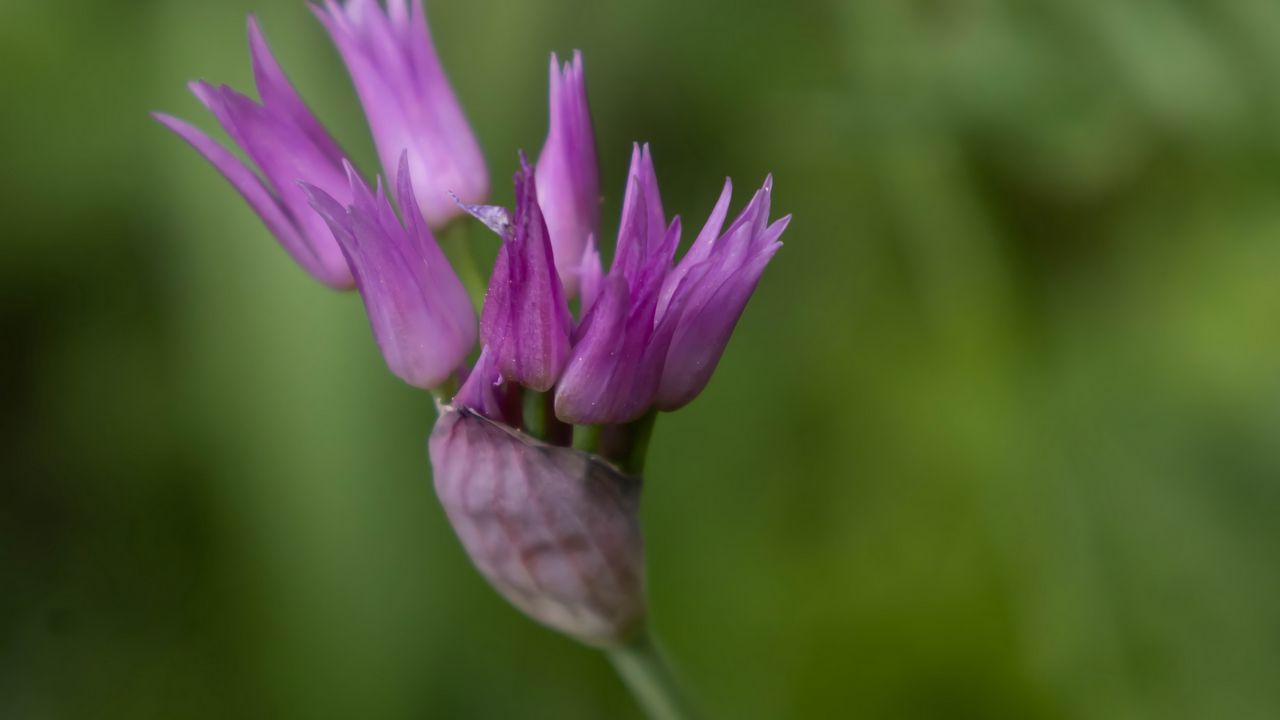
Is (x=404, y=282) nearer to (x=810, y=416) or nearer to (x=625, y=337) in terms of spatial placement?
(x=625, y=337)

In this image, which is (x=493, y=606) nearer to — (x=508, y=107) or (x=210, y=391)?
(x=210, y=391)

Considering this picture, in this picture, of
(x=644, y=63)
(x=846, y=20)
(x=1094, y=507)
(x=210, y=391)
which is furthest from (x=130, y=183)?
(x=1094, y=507)

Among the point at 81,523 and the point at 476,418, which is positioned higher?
the point at 476,418

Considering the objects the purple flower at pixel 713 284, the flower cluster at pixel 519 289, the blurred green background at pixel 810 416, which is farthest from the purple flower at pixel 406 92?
the blurred green background at pixel 810 416

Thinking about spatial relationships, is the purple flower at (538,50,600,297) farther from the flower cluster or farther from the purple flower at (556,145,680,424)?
the purple flower at (556,145,680,424)

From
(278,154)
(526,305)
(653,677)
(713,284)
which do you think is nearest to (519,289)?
(526,305)
